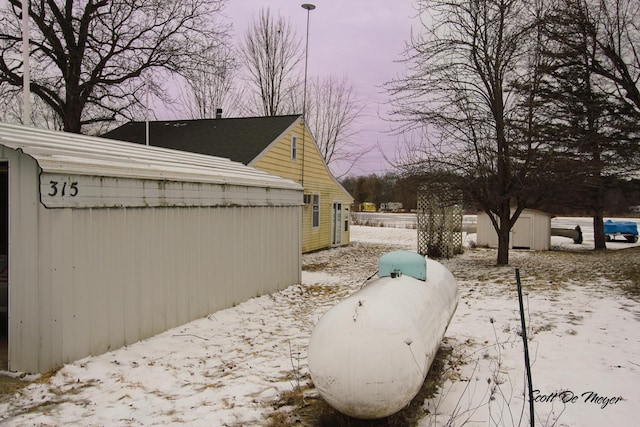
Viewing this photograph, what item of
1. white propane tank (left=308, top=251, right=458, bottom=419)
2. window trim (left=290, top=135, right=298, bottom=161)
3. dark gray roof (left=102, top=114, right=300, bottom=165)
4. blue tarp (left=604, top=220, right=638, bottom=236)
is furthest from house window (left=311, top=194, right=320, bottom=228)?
blue tarp (left=604, top=220, right=638, bottom=236)

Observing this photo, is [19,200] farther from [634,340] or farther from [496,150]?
[496,150]

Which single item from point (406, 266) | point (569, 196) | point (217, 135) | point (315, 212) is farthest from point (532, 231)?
point (406, 266)

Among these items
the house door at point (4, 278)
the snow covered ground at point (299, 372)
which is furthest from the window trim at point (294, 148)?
the house door at point (4, 278)

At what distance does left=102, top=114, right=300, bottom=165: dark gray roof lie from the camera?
49.1 ft

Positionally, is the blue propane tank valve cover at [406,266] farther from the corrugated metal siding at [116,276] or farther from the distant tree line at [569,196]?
the distant tree line at [569,196]

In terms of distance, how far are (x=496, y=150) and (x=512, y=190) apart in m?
1.28

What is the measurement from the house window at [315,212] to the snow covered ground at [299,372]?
32.1ft

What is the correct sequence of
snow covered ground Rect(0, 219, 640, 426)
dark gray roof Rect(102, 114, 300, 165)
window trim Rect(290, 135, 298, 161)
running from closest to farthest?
snow covered ground Rect(0, 219, 640, 426), dark gray roof Rect(102, 114, 300, 165), window trim Rect(290, 135, 298, 161)

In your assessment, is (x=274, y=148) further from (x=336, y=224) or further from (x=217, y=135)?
(x=336, y=224)

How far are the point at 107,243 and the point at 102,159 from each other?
1214mm

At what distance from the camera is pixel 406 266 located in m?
5.41

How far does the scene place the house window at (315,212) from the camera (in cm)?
1878

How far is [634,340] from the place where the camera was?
603cm

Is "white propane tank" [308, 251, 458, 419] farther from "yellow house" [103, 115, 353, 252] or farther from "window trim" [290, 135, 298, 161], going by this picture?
"window trim" [290, 135, 298, 161]
